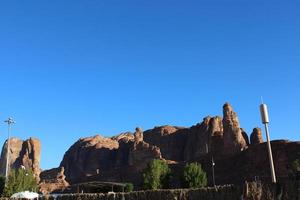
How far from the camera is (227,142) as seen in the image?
12825 cm

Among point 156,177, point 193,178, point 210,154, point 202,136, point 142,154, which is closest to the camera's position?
point 193,178

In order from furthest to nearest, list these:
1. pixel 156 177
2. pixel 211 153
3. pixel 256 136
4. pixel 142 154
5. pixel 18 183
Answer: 1. pixel 142 154
2. pixel 256 136
3. pixel 211 153
4. pixel 156 177
5. pixel 18 183

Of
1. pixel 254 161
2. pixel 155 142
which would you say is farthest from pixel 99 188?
pixel 155 142

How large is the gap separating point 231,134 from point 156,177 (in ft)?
156

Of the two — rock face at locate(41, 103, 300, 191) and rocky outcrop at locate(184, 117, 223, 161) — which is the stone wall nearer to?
rock face at locate(41, 103, 300, 191)

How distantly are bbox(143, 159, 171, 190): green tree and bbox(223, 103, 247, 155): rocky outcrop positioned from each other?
117 feet

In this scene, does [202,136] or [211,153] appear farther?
[202,136]

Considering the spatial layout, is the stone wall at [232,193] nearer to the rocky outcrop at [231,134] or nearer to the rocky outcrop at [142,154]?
the rocky outcrop at [231,134]

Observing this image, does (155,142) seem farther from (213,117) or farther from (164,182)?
(164,182)

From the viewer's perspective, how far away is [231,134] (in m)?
130

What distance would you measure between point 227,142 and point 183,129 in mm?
69125

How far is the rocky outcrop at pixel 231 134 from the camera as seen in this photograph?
127 m

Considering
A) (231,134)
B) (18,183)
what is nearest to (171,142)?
(231,134)

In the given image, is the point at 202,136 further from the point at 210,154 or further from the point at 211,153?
the point at 210,154
